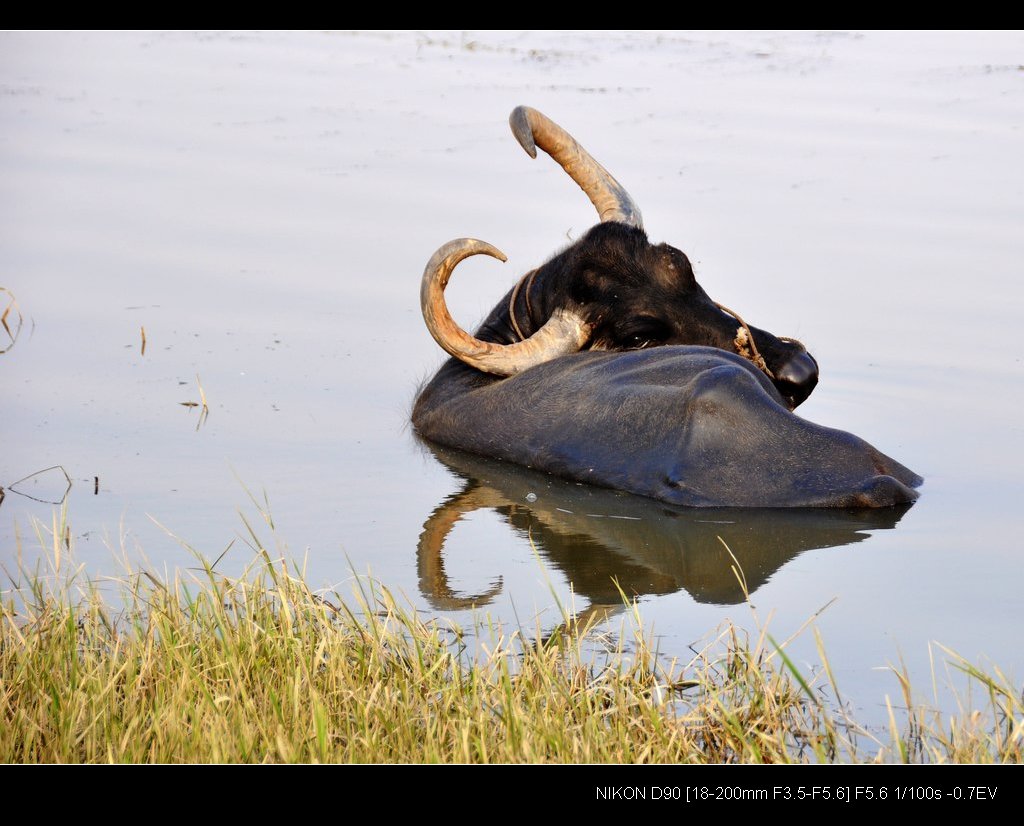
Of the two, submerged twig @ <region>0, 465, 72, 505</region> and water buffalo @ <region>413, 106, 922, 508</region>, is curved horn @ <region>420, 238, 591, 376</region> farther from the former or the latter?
submerged twig @ <region>0, 465, 72, 505</region>

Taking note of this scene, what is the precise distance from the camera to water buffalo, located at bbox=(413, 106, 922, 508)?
22.3ft

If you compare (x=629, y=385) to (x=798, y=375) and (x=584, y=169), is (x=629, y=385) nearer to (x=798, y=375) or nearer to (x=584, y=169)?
(x=798, y=375)

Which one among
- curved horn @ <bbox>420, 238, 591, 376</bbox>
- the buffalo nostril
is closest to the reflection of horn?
curved horn @ <bbox>420, 238, 591, 376</bbox>

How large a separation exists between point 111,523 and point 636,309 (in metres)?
2.97

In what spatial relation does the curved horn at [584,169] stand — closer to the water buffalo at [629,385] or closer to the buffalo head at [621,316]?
the water buffalo at [629,385]

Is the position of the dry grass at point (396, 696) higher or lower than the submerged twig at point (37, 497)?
higher

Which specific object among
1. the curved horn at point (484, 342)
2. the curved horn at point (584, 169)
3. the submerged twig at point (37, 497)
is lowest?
the submerged twig at point (37, 497)

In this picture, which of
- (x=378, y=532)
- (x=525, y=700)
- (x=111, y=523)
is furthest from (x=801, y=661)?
(x=111, y=523)

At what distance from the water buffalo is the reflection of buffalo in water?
0.12 m

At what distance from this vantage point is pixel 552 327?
840 cm

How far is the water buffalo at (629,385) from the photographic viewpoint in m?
6.81

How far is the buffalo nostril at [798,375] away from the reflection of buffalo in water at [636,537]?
59.7 inches

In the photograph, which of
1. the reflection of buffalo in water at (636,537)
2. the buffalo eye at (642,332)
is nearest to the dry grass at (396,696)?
the reflection of buffalo in water at (636,537)

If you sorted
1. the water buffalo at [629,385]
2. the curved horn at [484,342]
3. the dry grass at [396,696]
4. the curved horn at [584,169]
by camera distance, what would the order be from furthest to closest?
the curved horn at [584,169] < the curved horn at [484,342] < the water buffalo at [629,385] < the dry grass at [396,696]
